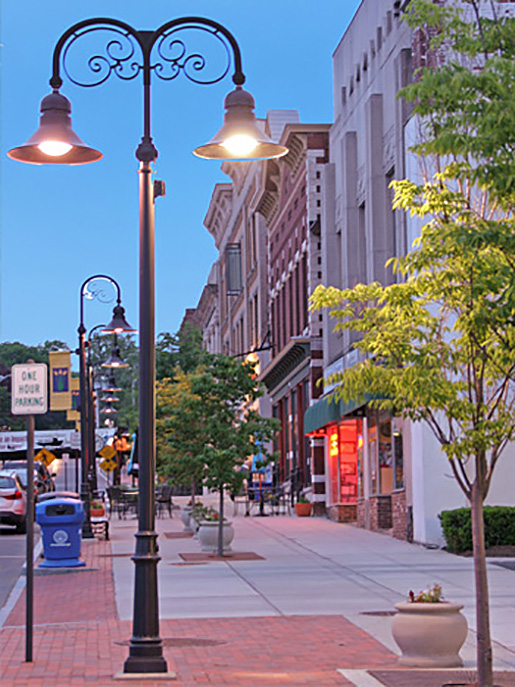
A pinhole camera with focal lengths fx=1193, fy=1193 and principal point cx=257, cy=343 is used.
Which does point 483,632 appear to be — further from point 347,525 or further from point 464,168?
point 347,525

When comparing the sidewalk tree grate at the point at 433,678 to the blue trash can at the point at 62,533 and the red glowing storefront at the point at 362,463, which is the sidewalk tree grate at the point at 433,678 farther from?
the red glowing storefront at the point at 362,463

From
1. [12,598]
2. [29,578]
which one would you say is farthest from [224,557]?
[29,578]

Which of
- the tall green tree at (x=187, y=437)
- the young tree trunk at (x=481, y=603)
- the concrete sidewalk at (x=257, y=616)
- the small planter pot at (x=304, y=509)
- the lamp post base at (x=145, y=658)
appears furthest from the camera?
the small planter pot at (x=304, y=509)

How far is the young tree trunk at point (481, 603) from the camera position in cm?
959

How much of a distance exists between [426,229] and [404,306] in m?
0.69

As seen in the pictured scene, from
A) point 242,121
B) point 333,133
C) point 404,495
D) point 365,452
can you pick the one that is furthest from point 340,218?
point 242,121

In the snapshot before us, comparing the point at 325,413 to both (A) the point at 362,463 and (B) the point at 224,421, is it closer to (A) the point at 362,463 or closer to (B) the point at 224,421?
(A) the point at 362,463

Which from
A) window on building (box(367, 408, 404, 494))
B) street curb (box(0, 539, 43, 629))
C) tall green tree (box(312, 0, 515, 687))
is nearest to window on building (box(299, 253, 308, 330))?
window on building (box(367, 408, 404, 494))

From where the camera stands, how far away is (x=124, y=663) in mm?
10711

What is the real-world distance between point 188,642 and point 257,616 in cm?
237

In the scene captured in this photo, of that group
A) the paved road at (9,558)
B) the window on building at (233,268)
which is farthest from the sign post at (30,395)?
the window on building at (233,268)

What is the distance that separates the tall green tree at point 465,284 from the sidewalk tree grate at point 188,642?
3.62 metres

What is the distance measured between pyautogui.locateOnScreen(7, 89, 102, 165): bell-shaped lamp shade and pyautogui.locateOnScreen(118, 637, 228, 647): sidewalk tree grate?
518 cm

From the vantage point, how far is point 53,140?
10508 millimetres
